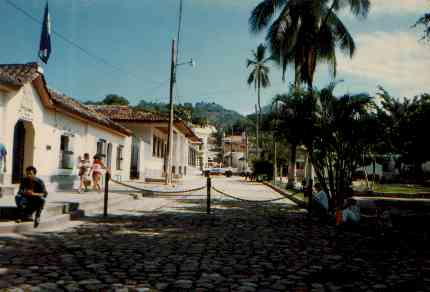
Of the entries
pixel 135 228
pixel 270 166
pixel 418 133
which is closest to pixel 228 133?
pixel 270 166

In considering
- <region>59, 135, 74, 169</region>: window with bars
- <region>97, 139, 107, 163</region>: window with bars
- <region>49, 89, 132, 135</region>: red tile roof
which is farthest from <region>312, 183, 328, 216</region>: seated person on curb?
<region>97, 139, 107, 163</region>: window with bars

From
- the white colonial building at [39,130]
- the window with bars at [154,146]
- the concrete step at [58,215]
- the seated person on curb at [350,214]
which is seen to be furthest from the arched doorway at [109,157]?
the seated person on curb at [350,214]

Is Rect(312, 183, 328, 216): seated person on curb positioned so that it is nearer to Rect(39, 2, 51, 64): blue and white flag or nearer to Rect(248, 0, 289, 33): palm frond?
Rect(39, 2, 51, 64): blue and white flag

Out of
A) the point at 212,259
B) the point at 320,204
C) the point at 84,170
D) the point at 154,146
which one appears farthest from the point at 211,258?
the point at 154,146

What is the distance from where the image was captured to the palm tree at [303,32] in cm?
1933

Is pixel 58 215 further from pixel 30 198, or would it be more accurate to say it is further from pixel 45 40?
pixel 45 40

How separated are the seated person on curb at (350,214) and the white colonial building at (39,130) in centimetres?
923

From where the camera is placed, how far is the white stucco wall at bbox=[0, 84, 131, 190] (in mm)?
12219

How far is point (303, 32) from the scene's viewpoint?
1952 cm

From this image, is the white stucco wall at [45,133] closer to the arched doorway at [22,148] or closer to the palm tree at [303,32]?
the arched doorway at [22,148]

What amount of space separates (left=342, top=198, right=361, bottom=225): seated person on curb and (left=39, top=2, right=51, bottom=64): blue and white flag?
33.8 ft

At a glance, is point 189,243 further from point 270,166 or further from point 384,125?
Answer: point 270,166

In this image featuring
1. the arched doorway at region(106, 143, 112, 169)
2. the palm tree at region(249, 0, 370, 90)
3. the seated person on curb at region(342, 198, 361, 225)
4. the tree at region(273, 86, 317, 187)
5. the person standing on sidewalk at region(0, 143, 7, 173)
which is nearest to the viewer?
the seated person on curb at region(342, 198, 361, 225)

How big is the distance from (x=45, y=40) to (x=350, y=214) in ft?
34.9
